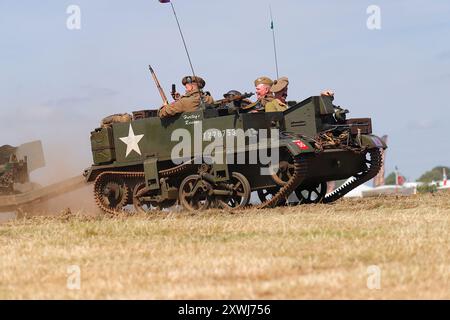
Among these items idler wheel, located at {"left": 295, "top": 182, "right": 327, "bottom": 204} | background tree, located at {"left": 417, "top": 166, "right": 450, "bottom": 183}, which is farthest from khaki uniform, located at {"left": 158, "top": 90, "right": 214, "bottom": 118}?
background tree, located at {"left": 417, "top": 166, "right": 450, "bottom": 183}

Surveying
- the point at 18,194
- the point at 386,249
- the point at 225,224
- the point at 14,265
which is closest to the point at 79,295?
the point at 14,265

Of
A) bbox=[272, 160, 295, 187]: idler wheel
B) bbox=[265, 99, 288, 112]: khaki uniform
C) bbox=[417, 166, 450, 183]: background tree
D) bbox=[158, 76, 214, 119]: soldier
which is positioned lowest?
bbox=[417, 166, 450, 183]: background tree

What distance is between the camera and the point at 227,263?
389 inches

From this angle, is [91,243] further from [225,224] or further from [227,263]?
[227,263]

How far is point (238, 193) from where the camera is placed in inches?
712

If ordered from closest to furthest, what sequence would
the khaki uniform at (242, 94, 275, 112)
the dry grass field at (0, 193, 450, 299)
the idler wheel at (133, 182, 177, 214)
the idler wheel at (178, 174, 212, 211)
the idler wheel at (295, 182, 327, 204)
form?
the dry grass field at (0, 193, 450, 299), the idler wheel at (178, 174, 212, 211), the khaki uniform at (242, 94, 275, 112), the idler wheel at (133, 182, 177, 214), the idler wheel at (295, 182, 327, 204)

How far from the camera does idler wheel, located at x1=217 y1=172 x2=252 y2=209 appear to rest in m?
17.8

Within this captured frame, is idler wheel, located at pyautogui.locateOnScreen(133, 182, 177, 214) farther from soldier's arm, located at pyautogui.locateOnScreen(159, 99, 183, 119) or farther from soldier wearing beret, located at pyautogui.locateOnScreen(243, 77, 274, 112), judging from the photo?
soldier wearing beret, located at pyautogui.locateOnScreen(243, 77, 274, 112)

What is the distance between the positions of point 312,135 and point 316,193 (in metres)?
2.48

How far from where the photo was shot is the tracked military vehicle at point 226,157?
17.8 meters

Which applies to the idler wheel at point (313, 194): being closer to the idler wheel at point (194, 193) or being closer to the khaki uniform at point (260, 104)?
the khaki uniform at point (260, 104)

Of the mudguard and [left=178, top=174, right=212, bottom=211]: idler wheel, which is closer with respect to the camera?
the mudguard

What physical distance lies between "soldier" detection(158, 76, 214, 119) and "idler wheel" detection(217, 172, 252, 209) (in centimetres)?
158

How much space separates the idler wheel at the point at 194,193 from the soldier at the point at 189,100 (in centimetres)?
127
